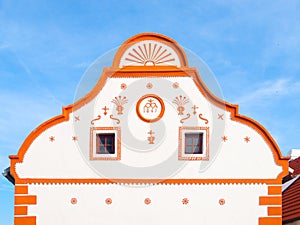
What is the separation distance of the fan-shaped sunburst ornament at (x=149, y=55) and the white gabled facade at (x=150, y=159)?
0.06 metres

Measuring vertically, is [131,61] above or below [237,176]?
above

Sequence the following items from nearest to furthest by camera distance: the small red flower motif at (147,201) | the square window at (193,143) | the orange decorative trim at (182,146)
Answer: the small red flower motif at (147,201) < the orange decorative trim at (182,146) < the square window at (193,143)

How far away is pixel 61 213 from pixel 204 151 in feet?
14.1

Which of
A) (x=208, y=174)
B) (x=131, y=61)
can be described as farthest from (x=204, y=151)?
(x=131, y=61)

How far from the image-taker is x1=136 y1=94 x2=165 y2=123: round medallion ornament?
1209 centimetres

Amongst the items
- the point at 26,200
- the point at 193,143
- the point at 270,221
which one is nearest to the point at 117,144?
the point at 193,143

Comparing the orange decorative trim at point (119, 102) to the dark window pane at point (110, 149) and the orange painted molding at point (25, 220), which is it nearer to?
the dark window pane at point (110, 149)

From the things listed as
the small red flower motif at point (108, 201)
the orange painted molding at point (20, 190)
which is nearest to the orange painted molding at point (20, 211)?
the orange painted molding at point (20, 190)

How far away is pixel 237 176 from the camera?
461 inches

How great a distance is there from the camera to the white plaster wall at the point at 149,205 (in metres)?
11.6

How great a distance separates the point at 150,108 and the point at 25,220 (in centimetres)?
463

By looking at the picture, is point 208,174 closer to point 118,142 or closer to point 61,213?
point 118,142

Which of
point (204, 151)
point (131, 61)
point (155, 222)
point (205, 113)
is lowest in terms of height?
point (155, 222)

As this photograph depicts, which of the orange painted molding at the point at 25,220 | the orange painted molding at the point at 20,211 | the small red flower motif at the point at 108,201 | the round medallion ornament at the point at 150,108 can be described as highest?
the round medallion ornament at the point at 150,108
